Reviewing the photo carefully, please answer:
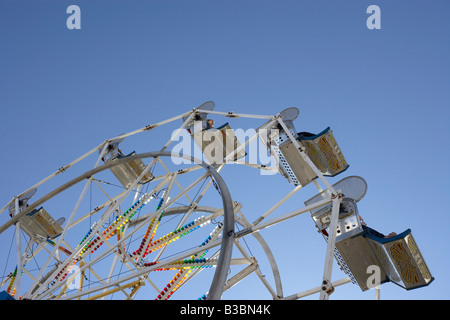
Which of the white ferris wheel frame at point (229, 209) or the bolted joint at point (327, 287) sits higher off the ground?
the white ferris wheel frame at point (229, 209)

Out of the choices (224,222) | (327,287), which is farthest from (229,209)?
(327,287)

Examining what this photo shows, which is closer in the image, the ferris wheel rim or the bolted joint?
the ferris wheel rim

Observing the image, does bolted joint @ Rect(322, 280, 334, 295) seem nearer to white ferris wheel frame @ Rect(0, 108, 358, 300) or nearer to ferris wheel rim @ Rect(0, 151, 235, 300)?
white ferris wheel frame @ Rect(0, 108, 358, 300)

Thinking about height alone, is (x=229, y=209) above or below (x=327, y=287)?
above

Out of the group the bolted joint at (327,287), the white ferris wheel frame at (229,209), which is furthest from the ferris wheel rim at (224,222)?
the bolted joint at (327,287)

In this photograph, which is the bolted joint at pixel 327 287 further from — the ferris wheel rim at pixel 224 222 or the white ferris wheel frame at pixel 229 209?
the ferris wheel rim at pixel 224 222

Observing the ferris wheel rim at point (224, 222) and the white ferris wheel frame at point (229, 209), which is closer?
the ferris wheel rim at point (224, 222)

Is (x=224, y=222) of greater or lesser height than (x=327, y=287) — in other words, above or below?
above

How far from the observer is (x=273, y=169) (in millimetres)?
16359

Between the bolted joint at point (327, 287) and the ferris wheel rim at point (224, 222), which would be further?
the bolted joint at point (327, 287)

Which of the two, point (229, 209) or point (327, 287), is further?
point (229, 209)

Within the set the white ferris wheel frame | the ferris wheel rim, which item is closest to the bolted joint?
the white ferris wheel frame

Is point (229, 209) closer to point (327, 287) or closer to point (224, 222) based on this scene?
point (224, 222)
